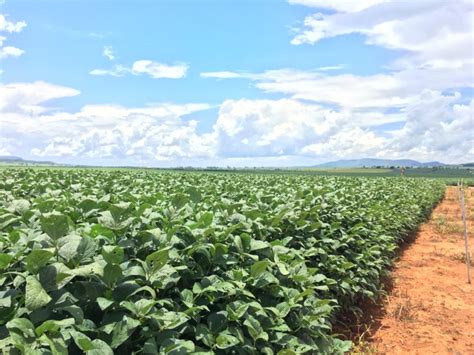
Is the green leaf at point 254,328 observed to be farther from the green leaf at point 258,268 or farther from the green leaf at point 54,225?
the green leaf at point 54,225

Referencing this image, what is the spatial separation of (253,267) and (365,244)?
14.5ft

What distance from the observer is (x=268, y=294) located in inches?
129

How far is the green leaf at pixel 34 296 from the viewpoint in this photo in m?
1.98

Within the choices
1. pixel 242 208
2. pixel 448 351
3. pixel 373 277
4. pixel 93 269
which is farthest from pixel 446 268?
pixel 93 269

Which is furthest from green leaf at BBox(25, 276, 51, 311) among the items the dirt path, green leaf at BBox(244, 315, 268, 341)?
the dirt path

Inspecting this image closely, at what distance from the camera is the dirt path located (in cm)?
580

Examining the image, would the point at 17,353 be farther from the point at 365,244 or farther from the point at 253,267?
the point at 365,244

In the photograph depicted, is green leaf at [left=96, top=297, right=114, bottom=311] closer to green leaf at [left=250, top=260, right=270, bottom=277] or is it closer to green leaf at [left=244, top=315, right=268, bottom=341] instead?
green leaf at [left=244, top=315, right=268, bottom=341]

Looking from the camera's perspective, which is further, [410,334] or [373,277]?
[373,277]

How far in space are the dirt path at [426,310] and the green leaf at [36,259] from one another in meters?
4.47

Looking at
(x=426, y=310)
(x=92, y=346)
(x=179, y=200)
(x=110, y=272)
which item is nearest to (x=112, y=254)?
A: (x=110, y=272)

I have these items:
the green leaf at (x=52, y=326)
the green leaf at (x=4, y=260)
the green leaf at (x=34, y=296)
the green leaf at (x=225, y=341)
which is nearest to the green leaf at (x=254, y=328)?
the green leaf at (x=225, y=341)

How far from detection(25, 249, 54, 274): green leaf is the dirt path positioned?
14.7 feet

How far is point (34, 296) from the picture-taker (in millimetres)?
1995
